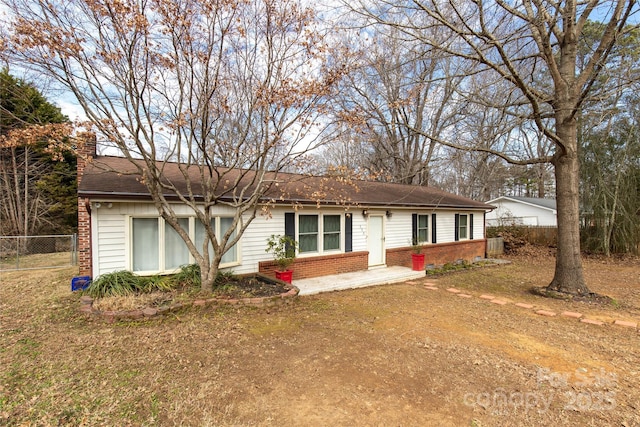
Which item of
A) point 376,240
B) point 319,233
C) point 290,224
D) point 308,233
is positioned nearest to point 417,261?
point 376,240

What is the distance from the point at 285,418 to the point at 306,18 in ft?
22.4

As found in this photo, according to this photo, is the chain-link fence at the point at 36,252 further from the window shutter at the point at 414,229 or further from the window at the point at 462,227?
the window at the point at 462,227

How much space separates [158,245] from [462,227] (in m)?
12.2

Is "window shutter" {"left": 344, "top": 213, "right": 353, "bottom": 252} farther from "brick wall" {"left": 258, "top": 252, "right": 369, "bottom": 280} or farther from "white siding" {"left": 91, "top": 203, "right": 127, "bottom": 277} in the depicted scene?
"white siding" {"left": 91, "top": 203, "right": 127, "bottom": 277}

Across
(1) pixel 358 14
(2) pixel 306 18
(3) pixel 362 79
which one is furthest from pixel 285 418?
(3) pixel 362 79

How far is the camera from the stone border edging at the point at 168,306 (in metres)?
5.10

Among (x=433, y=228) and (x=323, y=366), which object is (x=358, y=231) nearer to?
(x=433, y=228)

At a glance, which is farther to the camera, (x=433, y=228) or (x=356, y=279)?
(x=433, y=228)

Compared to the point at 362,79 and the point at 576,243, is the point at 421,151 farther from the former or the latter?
the point at 576,243

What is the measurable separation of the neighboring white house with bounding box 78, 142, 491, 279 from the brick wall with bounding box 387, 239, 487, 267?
4 centimetres

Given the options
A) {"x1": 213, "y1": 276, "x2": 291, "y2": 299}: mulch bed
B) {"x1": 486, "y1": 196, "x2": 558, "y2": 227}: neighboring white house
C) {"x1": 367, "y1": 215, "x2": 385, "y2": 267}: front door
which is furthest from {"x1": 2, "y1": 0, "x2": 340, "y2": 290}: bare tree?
{"x1": 486, "y1": 196, "x2": 558, "y2": 227}: neighboring white house

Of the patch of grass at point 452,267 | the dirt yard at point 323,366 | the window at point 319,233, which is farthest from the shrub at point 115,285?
the patch of grass at point 452,267

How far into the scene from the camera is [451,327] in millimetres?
5176

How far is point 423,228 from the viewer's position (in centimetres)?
1185
